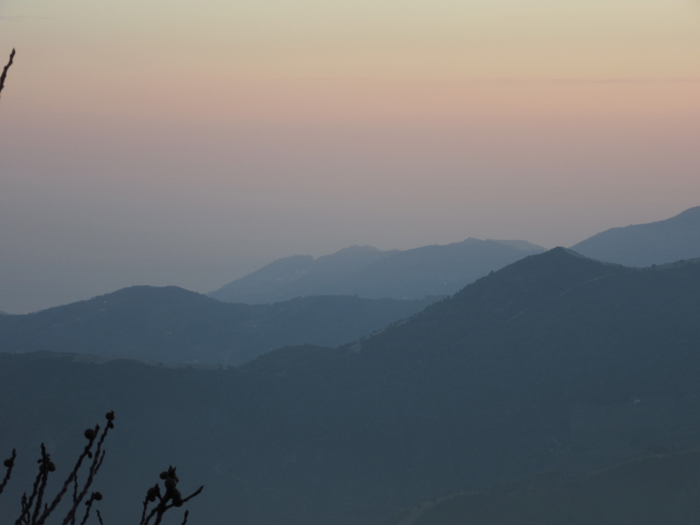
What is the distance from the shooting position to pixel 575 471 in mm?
122688

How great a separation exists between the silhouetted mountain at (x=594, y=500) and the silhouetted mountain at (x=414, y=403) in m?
9.39

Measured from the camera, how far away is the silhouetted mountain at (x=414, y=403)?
135625mm

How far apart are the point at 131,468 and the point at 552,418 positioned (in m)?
84.3

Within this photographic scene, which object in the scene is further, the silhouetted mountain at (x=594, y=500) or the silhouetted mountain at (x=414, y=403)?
the silhouetted mountain at (x=414, y=403)

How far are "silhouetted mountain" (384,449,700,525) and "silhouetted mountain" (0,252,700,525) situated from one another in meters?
9.39

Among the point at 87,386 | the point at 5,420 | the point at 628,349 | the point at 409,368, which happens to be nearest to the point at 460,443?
the point at 409,368

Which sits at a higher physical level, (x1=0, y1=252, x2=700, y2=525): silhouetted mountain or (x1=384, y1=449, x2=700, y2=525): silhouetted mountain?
(x1=0, y1=252, x2=700, y2=525): silhouetted mountain

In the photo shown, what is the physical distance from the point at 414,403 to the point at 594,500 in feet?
204

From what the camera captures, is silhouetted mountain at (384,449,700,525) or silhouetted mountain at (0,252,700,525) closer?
silhouetted mountain at (384,449,700,525)

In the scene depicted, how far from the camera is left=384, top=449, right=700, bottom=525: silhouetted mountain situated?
103438 mm

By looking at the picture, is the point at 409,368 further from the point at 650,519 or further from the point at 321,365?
the point at 650,519

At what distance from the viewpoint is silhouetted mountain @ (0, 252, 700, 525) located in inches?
5340

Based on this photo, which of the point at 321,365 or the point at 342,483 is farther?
the point at 321,365

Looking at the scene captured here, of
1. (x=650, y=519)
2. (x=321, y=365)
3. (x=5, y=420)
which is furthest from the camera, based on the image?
(x=321, y=365)
